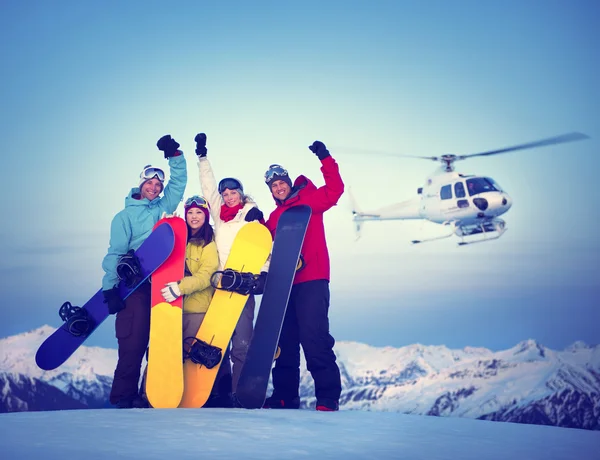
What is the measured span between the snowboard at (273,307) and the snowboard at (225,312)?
115 millimetres

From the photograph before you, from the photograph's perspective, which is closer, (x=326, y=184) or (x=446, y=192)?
(x=326, y=184)

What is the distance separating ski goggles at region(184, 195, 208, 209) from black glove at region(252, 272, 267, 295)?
21.9 inches


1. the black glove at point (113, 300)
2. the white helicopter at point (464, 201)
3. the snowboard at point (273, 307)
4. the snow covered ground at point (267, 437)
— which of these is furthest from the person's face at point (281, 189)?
the white helicopter at point (464, 201)

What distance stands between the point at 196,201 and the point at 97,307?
0.89 meters

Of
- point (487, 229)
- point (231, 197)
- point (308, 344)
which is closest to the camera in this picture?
point (308, 344)

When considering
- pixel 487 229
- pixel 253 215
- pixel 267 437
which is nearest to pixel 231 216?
pixel 253 215

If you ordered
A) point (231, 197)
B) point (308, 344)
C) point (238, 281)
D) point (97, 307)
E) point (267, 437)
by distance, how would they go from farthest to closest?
point (231, 197), point (97, 307), point (238, 281), point (308, 344), point (267, 437)

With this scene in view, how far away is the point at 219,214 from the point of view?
3941 mm

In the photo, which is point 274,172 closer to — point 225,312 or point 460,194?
point 225,312

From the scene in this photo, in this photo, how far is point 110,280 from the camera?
3531 mm

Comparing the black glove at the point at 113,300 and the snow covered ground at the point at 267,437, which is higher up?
the black glove at the point at 113,300

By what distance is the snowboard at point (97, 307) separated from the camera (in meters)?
3.54

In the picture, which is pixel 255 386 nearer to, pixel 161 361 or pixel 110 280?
pixel 161 361

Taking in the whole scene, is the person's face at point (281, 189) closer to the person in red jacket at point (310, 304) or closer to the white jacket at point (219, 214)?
the person in red jacket at point (310, 304)
